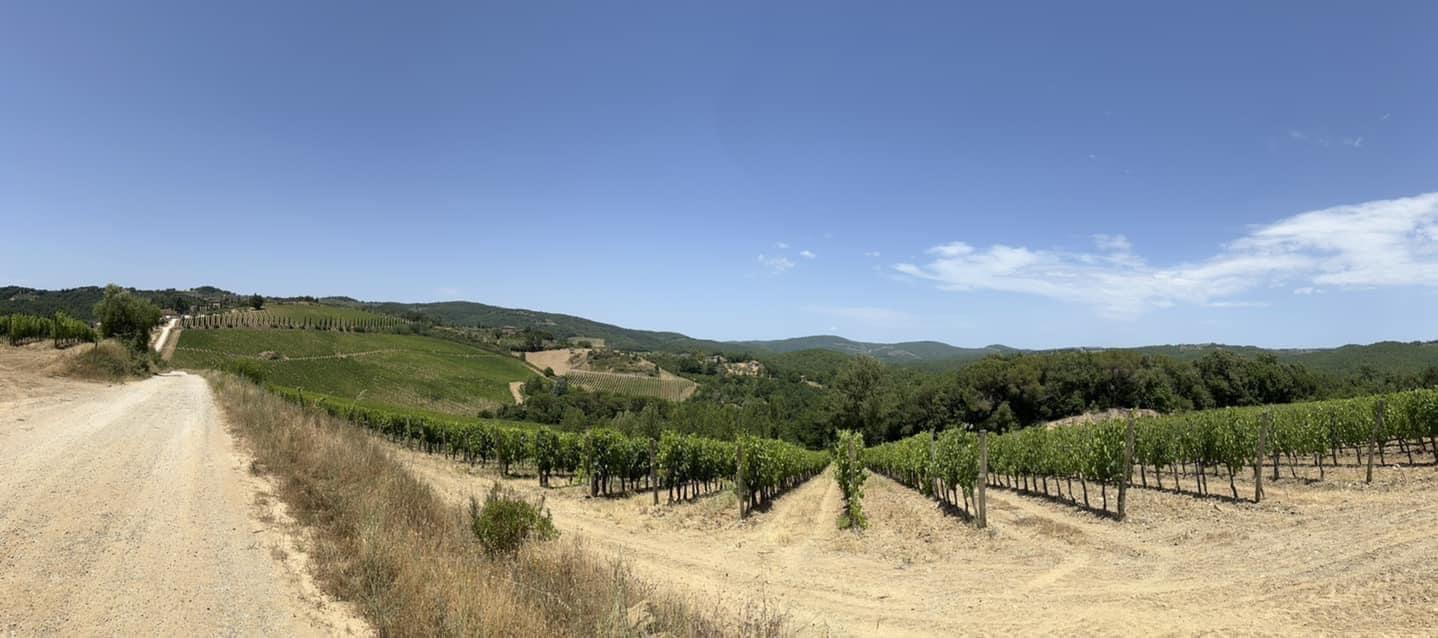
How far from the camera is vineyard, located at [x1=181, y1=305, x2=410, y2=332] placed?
105856 mm

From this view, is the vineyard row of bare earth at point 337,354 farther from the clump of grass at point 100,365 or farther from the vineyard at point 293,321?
the clump of grass at point 100,365

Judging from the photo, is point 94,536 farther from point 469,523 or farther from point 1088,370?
point 1088,370

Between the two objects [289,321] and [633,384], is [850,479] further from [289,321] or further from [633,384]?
[289,321]

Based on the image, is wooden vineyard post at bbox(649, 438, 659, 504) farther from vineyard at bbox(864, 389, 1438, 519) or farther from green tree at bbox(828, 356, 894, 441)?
green tree at bbox(828, 356, 894, 441)

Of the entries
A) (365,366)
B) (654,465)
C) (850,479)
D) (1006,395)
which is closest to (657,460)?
(654,465)

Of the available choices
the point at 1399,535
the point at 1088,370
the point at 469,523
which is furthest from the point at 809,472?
the point at 1088,370

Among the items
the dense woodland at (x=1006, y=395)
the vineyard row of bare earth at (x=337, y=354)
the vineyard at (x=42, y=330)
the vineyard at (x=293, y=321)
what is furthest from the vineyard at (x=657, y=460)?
the vineyard at (x=293, y=321)

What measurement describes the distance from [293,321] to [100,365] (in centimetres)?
10705

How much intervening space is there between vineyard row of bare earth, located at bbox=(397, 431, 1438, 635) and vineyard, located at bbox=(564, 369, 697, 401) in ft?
340

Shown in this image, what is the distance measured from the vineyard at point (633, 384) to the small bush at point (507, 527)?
363ft

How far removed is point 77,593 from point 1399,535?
18.8 meters

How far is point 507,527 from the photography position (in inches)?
291

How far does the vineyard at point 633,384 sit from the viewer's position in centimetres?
12094

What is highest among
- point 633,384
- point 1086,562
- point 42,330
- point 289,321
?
point 289,321
